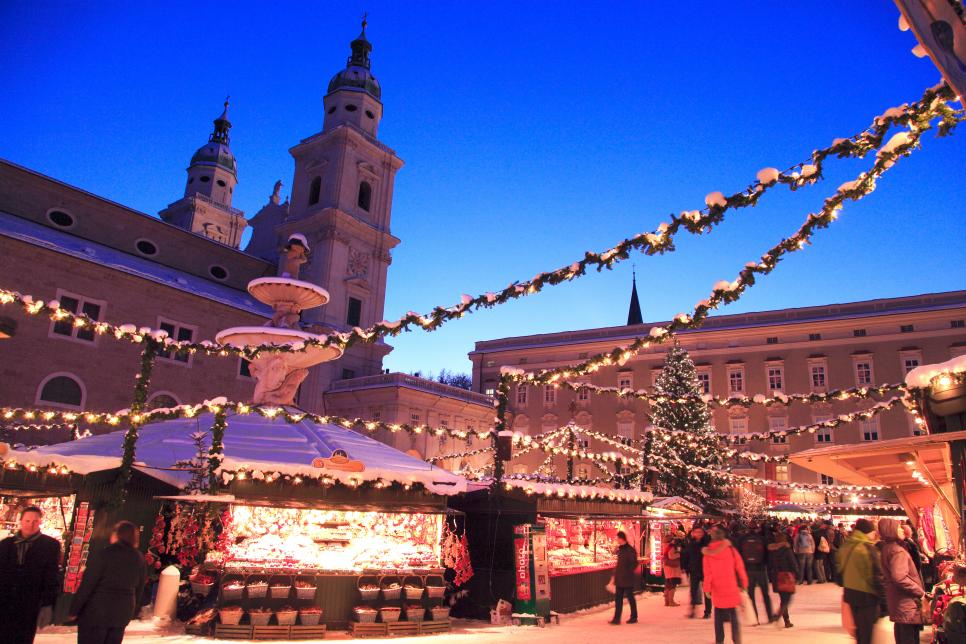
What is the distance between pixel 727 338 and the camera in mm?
51156

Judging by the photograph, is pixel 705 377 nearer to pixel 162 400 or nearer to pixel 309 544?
pixel 162 400

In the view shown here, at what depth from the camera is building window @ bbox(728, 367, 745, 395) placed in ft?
163

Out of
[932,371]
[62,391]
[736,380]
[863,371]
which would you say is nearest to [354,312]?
[62,391]

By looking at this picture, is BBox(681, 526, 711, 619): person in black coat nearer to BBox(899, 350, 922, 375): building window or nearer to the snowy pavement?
the snowy pavement

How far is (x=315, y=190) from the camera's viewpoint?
51.5 m

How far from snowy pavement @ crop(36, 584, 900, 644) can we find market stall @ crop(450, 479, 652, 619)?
62cm

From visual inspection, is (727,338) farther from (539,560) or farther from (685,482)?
(539,560)

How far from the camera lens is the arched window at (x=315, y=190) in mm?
51281

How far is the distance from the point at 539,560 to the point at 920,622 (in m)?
6.97

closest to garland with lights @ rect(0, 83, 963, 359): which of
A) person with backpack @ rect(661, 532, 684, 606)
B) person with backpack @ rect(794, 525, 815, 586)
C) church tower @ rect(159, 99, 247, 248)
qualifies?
person with backpack @ rect(661, 532, 684, 606)

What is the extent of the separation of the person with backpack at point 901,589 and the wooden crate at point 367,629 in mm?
7672

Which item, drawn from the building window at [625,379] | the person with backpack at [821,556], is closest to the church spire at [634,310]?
the building window at [625,379]

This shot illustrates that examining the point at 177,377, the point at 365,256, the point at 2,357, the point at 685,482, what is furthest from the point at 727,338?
the point at 2,357

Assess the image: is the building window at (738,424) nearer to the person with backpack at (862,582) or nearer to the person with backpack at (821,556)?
the person with backpack at (821,556)
